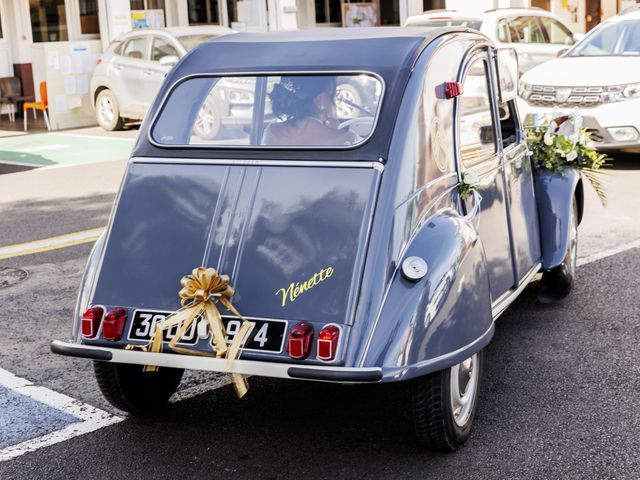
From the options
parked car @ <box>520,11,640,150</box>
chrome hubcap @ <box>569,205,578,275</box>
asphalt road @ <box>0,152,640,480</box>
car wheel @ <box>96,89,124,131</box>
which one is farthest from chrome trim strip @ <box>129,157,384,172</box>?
car wheel @ <box>96,89,124,131</box>

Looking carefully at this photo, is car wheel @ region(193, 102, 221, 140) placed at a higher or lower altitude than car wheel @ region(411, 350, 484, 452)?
higher

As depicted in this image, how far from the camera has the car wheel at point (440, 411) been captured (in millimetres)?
4141

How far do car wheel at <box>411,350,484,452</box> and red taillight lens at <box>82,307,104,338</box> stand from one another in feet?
4.44

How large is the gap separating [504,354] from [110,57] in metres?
13.0

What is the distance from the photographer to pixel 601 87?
11.3 m

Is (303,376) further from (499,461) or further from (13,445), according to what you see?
(13,445)

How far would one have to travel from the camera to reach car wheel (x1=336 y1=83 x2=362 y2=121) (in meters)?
4.70

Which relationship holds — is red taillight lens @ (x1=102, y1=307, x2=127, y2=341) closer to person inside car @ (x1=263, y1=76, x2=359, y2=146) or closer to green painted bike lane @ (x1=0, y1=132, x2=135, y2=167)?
person inside car @ (x1=263, y1=76, x2=359, y2=146)

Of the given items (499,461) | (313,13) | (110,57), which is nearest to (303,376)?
(499,461)

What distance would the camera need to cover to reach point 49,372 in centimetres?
556

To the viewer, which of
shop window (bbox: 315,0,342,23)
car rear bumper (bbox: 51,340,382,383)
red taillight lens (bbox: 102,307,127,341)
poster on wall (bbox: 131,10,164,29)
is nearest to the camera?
car rear bumper (bbox: 51,340,382,383)

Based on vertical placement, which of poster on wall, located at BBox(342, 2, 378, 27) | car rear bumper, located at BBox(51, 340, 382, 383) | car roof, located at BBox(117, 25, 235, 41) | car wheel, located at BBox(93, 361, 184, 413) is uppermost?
poster on wall, located at BBox(342, 2, 378, 27)

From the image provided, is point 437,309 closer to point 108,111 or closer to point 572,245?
point 572,245

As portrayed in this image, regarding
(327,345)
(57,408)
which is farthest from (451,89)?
(57,408)
